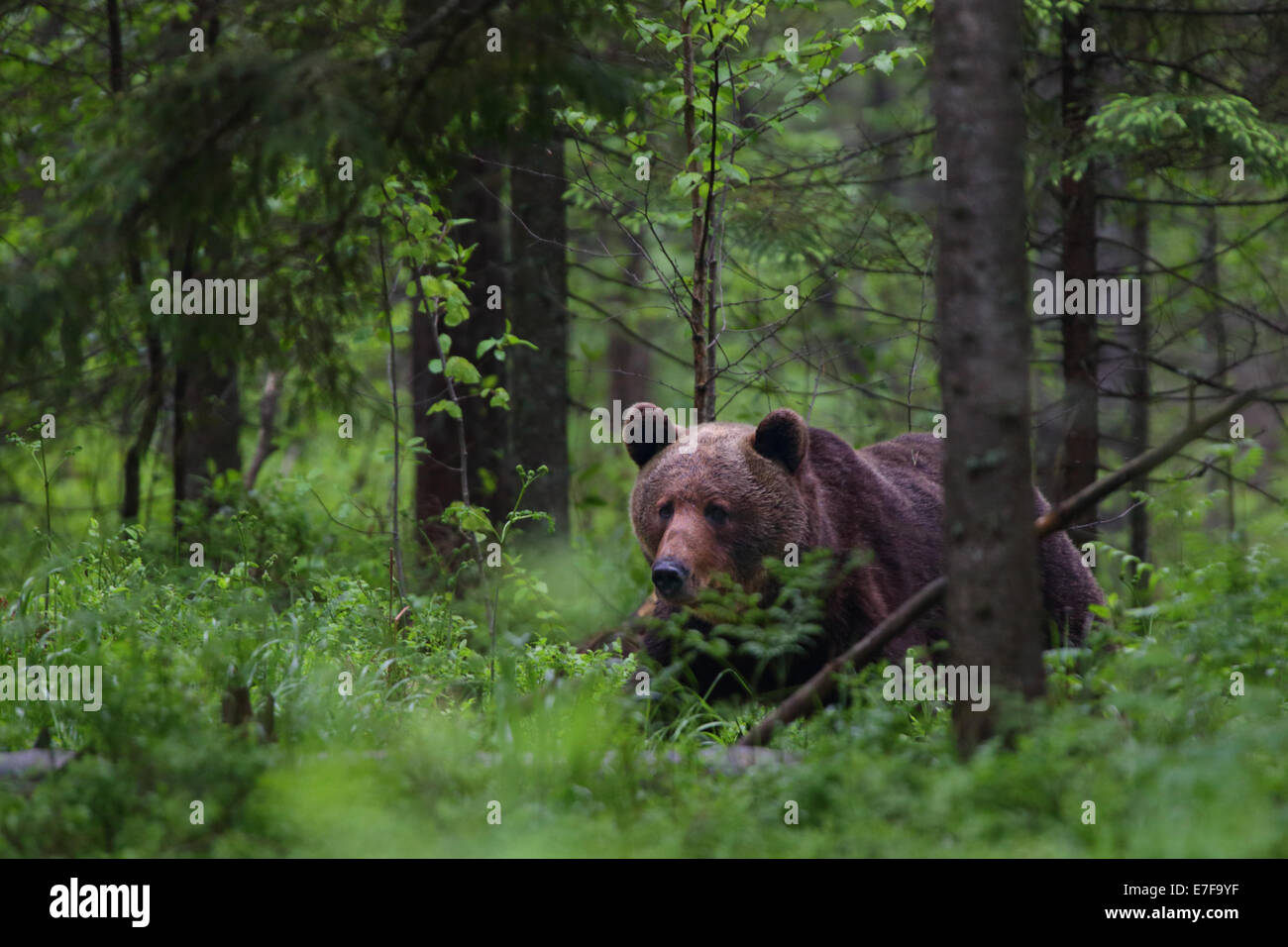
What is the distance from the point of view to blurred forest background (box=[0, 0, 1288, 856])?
377 cm

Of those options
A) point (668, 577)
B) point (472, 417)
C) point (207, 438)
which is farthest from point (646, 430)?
point (207, 438)

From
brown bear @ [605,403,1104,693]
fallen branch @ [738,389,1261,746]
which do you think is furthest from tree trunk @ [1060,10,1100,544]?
fallen branch @ [738,389,1261,746]

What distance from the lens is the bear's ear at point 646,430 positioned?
6773mm

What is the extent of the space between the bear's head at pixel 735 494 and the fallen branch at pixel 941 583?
1.43 m

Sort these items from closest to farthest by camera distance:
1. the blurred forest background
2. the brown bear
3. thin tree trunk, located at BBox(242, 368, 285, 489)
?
the blurred forest background < the brown bear < thin tree trunk, located at BBox(242, 368, 285, 489)

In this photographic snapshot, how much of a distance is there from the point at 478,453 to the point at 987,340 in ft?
19.0

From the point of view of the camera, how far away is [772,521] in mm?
6504

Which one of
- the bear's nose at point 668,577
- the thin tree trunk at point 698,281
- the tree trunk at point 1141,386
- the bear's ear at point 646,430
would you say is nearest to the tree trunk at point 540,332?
the thin tree trunk at point 698,281

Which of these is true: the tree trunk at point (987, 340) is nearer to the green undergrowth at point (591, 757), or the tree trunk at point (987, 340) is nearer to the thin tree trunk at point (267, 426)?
the green undergrowth at point (591, 757)

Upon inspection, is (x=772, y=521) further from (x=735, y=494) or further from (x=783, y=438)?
(x=783, y=438)

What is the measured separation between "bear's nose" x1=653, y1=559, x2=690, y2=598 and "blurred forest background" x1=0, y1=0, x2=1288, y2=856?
0.53 m

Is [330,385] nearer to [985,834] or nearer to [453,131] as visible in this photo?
[453,131]

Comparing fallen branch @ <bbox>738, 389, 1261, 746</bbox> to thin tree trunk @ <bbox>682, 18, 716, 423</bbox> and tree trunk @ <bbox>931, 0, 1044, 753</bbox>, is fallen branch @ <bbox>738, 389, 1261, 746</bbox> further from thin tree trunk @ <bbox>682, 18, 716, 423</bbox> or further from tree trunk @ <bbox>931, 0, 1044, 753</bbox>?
thin tree trunk @ <bbox>682, 18, 716, 423</bbox>
